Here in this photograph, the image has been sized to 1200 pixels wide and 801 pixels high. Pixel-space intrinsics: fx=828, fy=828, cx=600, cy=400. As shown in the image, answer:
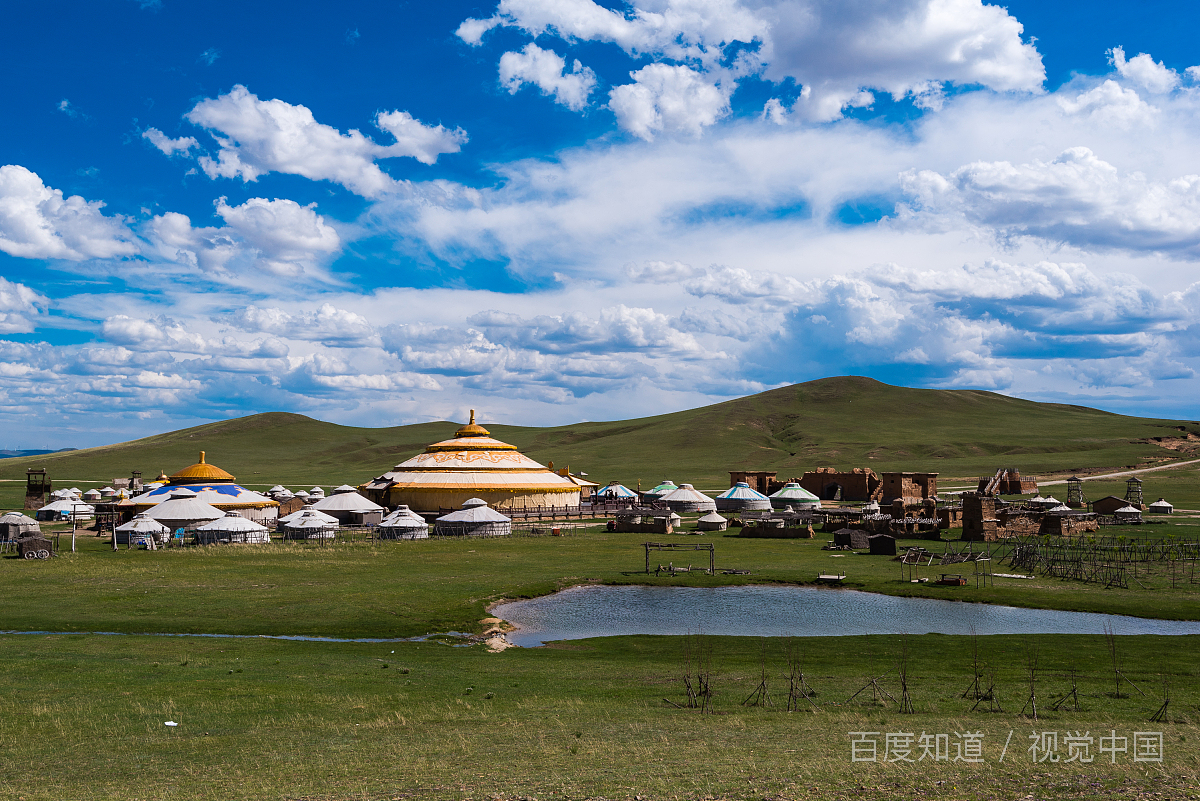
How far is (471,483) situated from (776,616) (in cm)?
5512

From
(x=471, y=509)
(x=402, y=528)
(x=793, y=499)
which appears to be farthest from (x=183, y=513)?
(x=793, y=499)

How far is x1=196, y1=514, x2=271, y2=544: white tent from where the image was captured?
6594 cm

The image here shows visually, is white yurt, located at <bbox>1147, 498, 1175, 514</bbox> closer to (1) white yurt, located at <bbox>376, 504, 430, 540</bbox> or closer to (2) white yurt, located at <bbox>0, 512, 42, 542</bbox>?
(1) white yurt, located at <bbox>376, 504, 430, 540</bbox>

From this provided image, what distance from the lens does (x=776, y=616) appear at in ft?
120

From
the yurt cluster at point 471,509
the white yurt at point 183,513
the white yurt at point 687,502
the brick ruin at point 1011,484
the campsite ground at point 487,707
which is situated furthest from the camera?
the brick ruin at point 1011,484

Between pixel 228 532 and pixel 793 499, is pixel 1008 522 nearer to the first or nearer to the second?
pixel 793 499

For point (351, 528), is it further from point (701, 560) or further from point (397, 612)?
point (397, 612)

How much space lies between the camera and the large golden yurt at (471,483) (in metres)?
87.1

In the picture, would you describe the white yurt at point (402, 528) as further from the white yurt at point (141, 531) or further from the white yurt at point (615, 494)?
the white yurt at point (615, 494)

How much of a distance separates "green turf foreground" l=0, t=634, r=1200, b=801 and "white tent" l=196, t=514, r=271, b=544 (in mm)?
36818

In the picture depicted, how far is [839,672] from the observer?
25609 millimetres

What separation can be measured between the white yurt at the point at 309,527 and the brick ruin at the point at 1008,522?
52291mm

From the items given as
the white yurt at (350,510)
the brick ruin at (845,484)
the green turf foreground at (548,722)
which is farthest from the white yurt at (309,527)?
the brick ruin at (845,484)

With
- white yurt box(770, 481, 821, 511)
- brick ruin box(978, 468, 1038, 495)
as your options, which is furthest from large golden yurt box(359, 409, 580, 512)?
brick ruin box(978, 468, 1038, 495)
